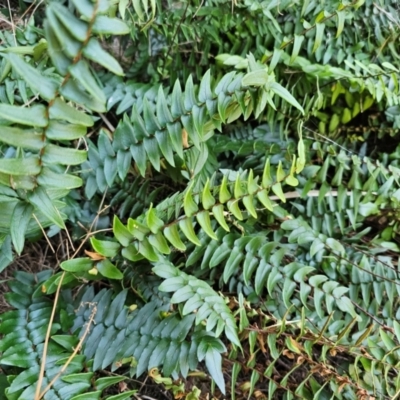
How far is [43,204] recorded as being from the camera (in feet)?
2.88

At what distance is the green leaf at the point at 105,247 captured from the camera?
1.07 meters

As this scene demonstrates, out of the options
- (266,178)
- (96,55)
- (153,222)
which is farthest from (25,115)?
(266,178)

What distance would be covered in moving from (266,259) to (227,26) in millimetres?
795

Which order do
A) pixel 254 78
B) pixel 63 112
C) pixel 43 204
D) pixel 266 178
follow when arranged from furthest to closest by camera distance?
1. pixel 266 178
2. pixel 254 78
3. pixel 43 204
4. pixel 63 112

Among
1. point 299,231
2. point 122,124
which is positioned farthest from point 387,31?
point 122,124

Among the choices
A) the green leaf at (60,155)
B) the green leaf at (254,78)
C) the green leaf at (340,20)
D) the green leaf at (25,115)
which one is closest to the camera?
the green leaf at (25,115)

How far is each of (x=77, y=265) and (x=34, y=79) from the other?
0.53 metres

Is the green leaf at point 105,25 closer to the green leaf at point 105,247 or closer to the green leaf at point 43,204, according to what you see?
the green leaf at point 43,204

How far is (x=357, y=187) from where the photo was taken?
155 centimetres

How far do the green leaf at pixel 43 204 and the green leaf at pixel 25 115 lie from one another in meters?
0.18

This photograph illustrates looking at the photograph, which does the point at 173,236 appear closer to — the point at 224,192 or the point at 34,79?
the point at 224,192

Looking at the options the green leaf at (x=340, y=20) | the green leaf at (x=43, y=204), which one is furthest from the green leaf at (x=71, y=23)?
the green leaf at (x=340, y=20)

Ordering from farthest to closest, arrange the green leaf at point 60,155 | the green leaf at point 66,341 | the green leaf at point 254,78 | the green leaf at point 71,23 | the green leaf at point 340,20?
the green leaf at point 340,20 → the green leaf at point 66,341 → the green leaf at point 254,78 → the green leaf at point 60,155 → the green leaf at point 71,23

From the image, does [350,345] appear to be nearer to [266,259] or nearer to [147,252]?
[266,259]
